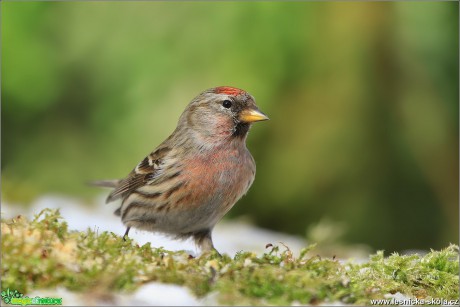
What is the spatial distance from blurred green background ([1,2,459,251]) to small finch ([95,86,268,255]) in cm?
151

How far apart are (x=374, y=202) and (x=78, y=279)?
3655mm

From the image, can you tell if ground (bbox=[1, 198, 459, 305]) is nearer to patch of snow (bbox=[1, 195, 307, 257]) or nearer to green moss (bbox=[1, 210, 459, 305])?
green moss (bbox=[1, 210, 459, 305])

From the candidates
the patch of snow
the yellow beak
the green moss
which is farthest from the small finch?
the green moss

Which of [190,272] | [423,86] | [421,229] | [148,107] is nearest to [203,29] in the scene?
[148,107]

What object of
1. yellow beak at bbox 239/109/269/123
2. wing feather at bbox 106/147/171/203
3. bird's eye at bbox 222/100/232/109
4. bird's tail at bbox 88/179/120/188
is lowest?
bird's tail at bbox 88/179/120/188

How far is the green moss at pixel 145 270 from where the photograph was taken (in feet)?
7.00

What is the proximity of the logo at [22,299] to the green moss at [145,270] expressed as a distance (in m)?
0.02

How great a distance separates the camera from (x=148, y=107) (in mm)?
5301

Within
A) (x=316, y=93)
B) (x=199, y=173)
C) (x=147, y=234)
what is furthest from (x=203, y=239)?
(x=316, y=93)

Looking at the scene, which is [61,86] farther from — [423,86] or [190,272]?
[190,272]

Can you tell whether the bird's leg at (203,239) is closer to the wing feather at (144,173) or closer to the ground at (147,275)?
the wing feather at (144,173)

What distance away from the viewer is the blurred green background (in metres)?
5.25

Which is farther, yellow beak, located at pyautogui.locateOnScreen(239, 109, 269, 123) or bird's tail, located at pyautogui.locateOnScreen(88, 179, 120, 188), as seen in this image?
bird's tail, located at pyautogui.locateOnScreen(88, 179, 120, 188)

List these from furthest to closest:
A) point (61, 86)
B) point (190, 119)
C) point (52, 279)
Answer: point (61, 86), point (190, 119), point (52, 279)
